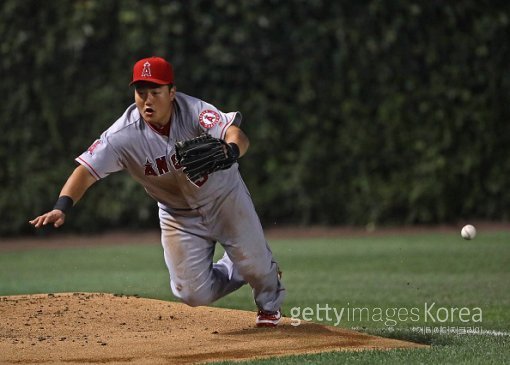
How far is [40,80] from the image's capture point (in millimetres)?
14250

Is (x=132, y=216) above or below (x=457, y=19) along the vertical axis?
below

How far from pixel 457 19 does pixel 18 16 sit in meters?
5.94

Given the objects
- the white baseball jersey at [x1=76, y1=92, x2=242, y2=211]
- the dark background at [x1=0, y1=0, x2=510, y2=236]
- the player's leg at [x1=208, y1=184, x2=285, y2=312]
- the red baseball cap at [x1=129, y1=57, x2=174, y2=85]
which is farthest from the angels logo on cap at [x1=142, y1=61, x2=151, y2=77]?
the dark background at [x1=0, y1=0, x2=510, y2=236]

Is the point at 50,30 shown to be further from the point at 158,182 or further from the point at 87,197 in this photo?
the point at 158,182

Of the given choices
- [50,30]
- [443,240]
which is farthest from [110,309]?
[50,30]

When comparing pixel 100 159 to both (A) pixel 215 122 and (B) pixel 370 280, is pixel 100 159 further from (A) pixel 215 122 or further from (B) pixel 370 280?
(B) pixel 370 280

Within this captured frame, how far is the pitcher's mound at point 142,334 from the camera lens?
→ 234 inches

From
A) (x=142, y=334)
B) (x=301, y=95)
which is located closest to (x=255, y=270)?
(x=142, y=334)

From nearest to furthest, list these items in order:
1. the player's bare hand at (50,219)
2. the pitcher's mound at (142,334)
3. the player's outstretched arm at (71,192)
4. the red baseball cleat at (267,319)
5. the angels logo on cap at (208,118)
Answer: the pitcher's mound at (142,334)
the player's bare hand at (50,219)
the player's outstretched arm at (71,192)
the angels logo on cap at (208,118)
the red baseball cleat at (267,319)

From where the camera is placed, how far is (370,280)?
1001 cm

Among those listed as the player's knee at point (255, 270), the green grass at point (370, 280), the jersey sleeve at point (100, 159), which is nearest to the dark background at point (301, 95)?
the green grass at point (370, 280)

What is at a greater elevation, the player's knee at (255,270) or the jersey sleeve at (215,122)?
the jersey sleeve at (215,122)

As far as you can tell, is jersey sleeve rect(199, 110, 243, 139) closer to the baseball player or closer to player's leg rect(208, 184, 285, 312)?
the baseball player

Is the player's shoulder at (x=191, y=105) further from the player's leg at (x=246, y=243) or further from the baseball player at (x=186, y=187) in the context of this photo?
the player's leg at (x=246, y=243)
